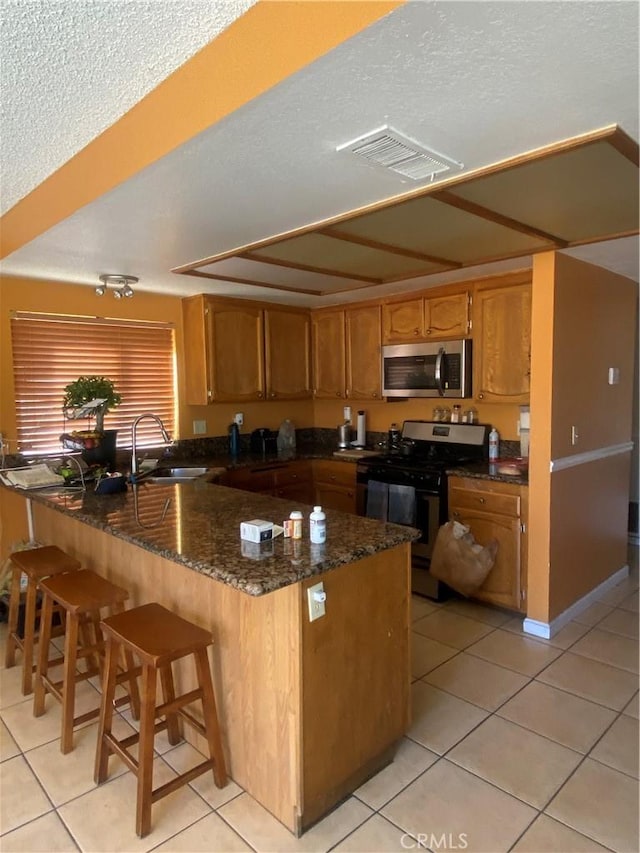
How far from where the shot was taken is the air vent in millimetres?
1582

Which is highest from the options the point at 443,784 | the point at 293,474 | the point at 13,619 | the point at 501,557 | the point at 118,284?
the point at 118,284

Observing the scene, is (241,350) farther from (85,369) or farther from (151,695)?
(151,695)

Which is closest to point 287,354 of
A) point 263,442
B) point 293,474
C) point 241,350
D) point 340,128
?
point 241,350

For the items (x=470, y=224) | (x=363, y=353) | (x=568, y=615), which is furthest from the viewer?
(x=363, y=353)

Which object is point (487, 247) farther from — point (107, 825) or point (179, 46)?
point (107, 825)

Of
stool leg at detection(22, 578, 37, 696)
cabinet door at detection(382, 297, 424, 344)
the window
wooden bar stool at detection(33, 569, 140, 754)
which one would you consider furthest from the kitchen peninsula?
cabinet door at detection(382, 297, 424, 344)

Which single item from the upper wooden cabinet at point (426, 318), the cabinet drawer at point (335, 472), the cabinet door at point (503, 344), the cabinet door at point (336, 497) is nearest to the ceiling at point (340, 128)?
the cabinet door at point (503, 344)

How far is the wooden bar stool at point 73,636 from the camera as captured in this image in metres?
2.11

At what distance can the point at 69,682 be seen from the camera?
2.12 metres

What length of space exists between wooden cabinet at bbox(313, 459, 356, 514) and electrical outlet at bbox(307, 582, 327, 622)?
2496 mm

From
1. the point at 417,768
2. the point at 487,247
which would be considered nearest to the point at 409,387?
the point at 487,247

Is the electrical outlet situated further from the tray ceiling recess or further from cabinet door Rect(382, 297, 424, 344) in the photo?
cabinet door Rect(382, 297, 424, 344)

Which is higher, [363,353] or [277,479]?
[363,353]

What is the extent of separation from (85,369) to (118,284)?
68 centimetres
